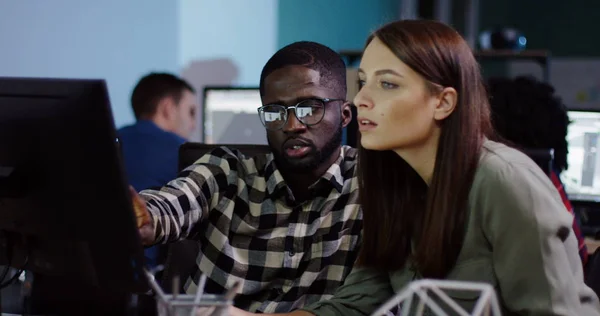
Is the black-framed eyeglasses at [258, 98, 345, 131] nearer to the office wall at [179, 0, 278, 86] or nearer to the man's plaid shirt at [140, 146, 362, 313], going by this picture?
the man's plaid shirt at [140, 146, 362, 313]

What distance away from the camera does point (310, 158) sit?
1.61 meters

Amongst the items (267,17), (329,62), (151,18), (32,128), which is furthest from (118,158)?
(267,17)

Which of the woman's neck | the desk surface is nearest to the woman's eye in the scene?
the woman's neck

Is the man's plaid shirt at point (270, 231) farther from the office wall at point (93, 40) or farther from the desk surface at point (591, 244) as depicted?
the office wall at point (93, 40)

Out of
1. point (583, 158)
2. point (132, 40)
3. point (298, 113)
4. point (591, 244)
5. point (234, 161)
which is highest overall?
point (132, 40)

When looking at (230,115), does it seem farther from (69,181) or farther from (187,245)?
(69,181)

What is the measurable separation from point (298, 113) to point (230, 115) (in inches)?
81.5

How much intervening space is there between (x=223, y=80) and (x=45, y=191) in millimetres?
3138

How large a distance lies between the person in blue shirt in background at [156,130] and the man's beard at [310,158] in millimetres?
1108

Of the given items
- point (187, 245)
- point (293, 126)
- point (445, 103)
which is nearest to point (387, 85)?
point (445, 103)

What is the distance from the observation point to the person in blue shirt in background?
9.76ft

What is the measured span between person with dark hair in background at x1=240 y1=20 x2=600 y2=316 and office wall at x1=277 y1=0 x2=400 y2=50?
318cm

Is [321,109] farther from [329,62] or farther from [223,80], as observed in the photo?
[223,80]

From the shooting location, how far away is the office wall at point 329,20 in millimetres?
4773
